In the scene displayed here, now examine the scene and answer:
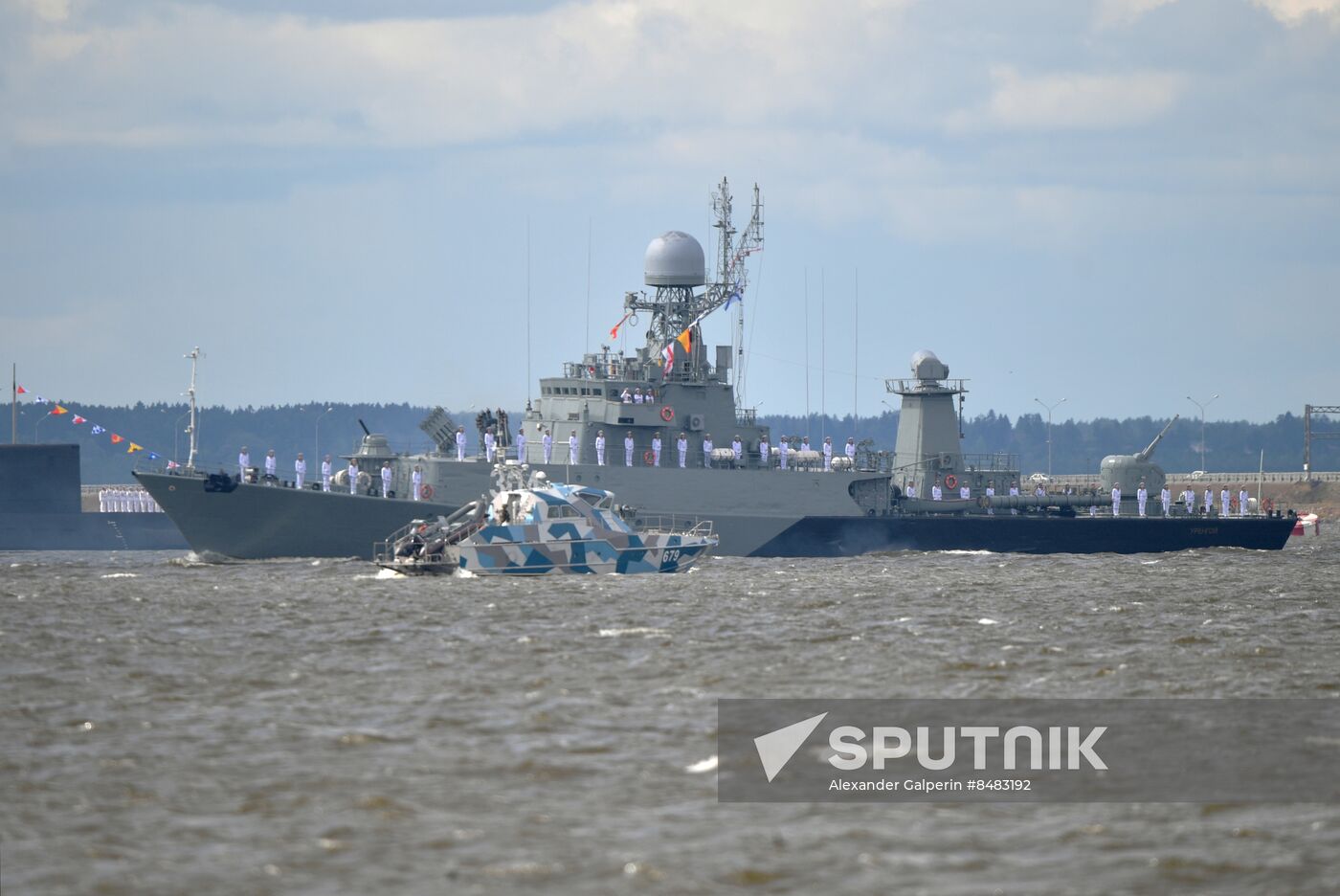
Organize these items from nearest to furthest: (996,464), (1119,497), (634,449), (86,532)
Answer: (634,449)
(996,464)
(1119,497)
(86,532)

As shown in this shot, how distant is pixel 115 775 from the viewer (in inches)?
528

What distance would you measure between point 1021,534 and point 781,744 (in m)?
36.2

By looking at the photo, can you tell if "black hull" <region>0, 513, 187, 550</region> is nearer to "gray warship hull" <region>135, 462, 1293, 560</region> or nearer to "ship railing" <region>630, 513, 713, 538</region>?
"gray warship hull" <region>135, 462, 1293, 560</region>

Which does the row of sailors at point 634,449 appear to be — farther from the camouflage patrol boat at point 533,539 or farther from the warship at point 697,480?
the camouflage patrol boat at point 533,539

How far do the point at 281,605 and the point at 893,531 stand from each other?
2329cm

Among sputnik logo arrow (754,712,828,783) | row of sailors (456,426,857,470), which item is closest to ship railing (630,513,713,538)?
row of sailors (456,426,857,470)

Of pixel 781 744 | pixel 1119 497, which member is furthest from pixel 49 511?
pixel 781 744

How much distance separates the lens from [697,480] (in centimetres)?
4466

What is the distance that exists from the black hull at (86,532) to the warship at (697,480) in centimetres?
1501

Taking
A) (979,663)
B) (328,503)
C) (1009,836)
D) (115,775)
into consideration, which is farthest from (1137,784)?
(328,503)

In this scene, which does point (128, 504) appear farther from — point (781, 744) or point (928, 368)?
point (781, 744)

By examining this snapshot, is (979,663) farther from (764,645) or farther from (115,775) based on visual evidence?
(115,775)

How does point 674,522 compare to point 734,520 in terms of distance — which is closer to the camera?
point 674,522

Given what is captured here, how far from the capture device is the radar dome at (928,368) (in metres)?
53.4
